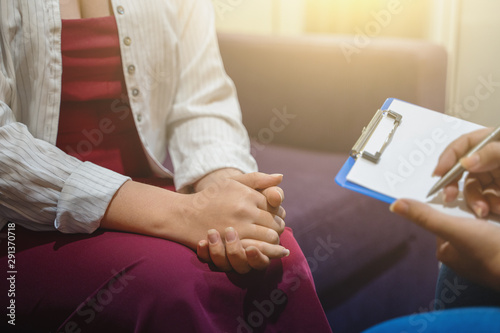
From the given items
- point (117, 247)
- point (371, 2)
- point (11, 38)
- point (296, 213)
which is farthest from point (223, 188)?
point (371, 2)

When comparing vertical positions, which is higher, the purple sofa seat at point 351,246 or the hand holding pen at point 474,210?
the hand holding pen at point 474,210

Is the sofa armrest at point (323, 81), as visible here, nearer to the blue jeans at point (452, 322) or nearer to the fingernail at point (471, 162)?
the fingernail at point (471, 162)

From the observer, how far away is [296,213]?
0.96 metres

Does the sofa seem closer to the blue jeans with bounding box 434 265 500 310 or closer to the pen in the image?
the blue jeans with bounding box 434 265 500 310

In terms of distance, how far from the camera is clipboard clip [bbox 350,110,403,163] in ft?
1.91

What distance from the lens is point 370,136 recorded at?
0.61 m

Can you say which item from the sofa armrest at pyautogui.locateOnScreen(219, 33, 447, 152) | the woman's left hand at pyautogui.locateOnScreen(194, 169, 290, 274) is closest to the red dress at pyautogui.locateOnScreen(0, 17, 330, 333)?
the woman's left hand at pyautogui.locateOnScreen(194, 169, 290, 274)

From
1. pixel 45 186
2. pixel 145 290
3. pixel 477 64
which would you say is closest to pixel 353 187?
pixel 145 290

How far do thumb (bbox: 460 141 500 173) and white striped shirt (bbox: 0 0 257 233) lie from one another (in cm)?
40

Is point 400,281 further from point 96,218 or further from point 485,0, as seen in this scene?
point 485,0

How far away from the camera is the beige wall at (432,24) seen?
4.66ft

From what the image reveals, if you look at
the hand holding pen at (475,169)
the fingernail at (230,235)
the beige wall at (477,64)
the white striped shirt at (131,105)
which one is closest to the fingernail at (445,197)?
the hand holding pen at (475,169)

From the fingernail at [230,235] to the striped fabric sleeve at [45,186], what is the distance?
0.18 metres

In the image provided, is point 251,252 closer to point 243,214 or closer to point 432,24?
point 243,214
